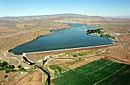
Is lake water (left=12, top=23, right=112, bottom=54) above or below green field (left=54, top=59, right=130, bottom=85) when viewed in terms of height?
below

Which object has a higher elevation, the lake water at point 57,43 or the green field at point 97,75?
the green field at point 97,75

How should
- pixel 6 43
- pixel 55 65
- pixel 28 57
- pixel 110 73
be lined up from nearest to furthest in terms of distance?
1. pixel 110 73
2. pixel 55 65
3. pixel 28 57
4. pixel 6 43

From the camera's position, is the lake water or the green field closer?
the green field

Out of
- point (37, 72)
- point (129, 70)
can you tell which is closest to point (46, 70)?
point (37, 72)

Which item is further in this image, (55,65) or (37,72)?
(55,65)

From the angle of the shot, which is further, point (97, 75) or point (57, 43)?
point (57, 43)

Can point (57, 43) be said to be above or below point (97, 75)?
below

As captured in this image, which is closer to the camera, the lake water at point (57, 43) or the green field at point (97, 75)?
the green field at point (97, 75)

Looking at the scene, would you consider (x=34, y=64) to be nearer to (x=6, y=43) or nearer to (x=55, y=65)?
(x=55, y=65)
